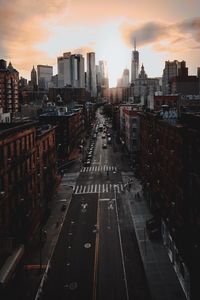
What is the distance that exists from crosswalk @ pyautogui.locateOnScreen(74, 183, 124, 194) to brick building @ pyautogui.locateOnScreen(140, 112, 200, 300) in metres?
22.5

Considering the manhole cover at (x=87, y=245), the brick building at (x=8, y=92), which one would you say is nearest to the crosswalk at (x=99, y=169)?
the manhole cover at (x=87, y=245)

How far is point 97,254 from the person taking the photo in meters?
39.2

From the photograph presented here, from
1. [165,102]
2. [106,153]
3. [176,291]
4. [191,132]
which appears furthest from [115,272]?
[106,153]

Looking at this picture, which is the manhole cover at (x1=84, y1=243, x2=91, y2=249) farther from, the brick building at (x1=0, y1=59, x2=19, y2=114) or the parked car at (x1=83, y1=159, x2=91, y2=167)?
the brick building at (x1=0, y1=59, x2=19, y2=114)

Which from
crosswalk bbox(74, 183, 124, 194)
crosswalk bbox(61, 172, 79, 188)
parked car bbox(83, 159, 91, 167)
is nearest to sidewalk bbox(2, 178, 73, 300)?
crosswalk bbox(74, 183, 124, 194)

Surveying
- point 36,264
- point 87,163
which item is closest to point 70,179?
point 87,163

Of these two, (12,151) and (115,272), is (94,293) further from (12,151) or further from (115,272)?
(12,151)

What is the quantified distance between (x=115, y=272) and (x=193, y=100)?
70572 mm

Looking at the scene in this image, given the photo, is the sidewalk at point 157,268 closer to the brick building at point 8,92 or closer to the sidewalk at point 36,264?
the sidewalk at point 36,264

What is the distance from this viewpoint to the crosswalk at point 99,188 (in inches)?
2677

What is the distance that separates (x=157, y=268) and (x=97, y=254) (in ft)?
26.2

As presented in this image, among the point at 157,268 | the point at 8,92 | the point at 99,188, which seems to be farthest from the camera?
the point at 8,92

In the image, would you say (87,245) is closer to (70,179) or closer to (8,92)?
(70,179)

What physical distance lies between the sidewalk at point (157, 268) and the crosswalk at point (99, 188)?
17.2 metres
